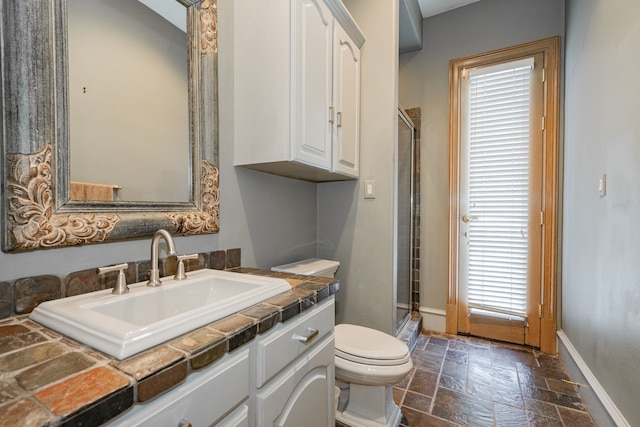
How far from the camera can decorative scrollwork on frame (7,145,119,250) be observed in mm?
760

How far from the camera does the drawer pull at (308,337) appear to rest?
92cm

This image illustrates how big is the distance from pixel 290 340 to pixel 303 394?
23cm

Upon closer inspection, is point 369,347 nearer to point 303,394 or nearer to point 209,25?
point 303,394

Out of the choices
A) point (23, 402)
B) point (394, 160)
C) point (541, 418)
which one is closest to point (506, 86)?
point (394, 160)

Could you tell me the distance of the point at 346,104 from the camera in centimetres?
176

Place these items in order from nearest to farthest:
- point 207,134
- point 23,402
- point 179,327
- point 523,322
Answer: point 23,402 < point 179,327 < point 207,134 < point 523,322

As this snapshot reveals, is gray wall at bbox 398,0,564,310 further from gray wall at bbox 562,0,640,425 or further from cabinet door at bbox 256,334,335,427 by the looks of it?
cabinet door at bbox 256,334,335,427

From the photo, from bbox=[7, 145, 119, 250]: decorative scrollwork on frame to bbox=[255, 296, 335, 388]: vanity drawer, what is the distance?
2.09ft

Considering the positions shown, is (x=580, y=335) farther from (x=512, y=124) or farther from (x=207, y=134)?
(x=207, y=134)

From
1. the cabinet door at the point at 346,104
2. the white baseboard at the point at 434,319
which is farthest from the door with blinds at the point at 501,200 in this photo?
the cabinet door at the point at 346,104

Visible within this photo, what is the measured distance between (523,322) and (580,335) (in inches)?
23.1

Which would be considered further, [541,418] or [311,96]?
[541,418]

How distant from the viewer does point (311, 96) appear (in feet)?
4.58

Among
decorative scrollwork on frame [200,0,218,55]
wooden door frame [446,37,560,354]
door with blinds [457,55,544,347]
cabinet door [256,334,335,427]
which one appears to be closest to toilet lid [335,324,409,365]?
cabinet door [256,334,335,427]
